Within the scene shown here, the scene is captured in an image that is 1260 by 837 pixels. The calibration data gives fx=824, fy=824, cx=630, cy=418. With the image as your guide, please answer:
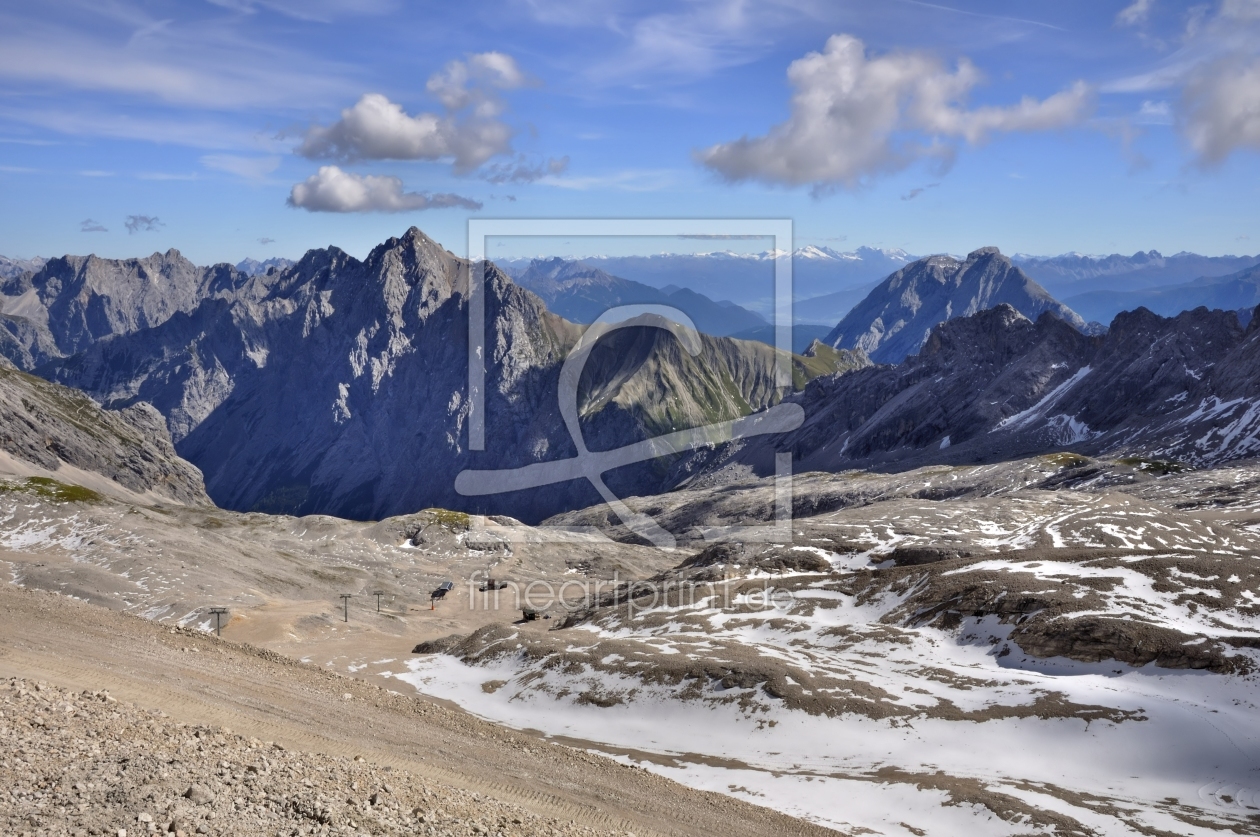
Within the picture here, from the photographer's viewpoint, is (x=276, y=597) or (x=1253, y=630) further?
(x=276, y=597)

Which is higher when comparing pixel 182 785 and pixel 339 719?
pixel 182 785

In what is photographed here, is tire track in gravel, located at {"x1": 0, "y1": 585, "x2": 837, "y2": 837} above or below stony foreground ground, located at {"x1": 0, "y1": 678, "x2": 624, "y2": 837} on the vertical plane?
Result: below

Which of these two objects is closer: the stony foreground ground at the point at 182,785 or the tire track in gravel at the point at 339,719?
the stony foreground ground at the point at 182,785

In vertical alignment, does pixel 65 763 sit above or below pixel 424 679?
above

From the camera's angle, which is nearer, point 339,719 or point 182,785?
point 182,785

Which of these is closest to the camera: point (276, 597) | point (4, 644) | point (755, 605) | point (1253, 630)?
point (4, 644)

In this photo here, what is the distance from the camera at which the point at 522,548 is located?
156625mm

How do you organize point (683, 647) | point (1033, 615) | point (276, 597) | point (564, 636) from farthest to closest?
1. point (276, 597)
2. point (564, 636)
3. point (683, 647)
4. point (1033, 615)

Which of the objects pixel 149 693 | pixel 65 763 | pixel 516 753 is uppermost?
pixel 65 763

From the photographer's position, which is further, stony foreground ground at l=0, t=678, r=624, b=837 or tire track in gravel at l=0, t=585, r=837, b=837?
tire track in gravel at l=0, t=585, r=837, b=837

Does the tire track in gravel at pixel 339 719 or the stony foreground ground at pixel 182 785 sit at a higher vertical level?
the stony foreground ground at pixel 182 785

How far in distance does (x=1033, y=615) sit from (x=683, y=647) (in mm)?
24648

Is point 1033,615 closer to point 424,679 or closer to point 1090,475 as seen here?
point 424,679

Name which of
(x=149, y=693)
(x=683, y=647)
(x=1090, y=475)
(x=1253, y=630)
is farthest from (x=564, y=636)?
(x=1090, y=475)
